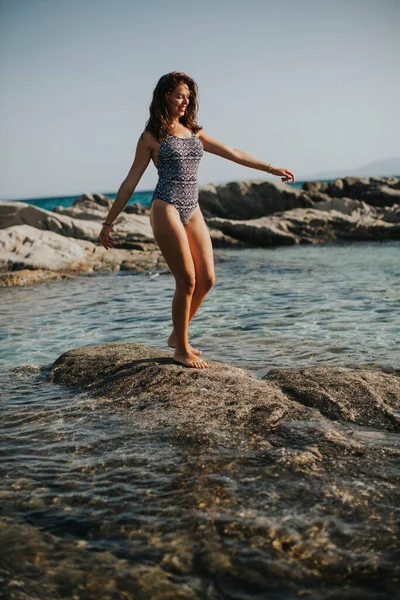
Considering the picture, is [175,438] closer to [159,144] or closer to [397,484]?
[397,484]

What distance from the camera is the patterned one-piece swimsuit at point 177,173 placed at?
527 centimetres

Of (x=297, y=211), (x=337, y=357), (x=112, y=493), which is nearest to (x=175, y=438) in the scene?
(x=112, y=493)

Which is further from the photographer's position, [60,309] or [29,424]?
[60,309]

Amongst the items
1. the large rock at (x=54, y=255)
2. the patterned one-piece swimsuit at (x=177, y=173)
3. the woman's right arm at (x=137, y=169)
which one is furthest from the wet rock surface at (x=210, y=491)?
the large rock at (x=54, y=255)

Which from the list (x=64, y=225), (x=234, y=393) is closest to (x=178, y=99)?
(x=234, y=393)

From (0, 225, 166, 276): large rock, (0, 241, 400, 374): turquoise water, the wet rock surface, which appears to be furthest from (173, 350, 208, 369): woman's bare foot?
(0, 225, 166, 276): large rock

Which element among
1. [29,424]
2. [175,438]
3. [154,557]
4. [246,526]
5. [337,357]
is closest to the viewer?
[154,557]

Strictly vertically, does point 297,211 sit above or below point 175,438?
above

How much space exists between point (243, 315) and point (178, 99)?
540 cm

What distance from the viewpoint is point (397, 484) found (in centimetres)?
339

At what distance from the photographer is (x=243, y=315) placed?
10.2 metres

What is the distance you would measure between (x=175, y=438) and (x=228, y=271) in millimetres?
13191

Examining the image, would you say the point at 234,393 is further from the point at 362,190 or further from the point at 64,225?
the point at 362,190

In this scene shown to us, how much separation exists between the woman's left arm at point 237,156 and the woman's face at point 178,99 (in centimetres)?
37
